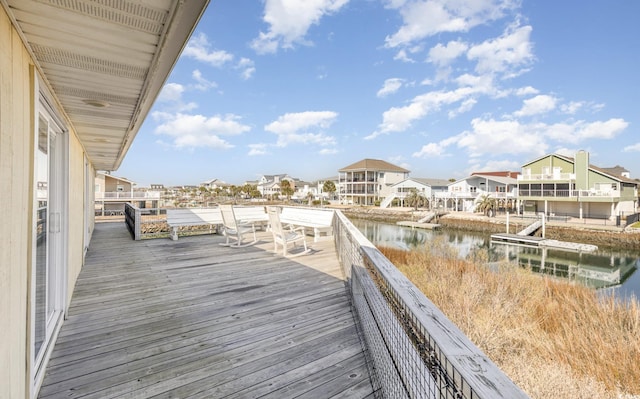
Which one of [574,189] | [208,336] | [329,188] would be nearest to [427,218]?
[574,189]

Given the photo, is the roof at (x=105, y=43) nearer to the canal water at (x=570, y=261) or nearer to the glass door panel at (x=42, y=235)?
the glass door panel at (x=42, y=235)

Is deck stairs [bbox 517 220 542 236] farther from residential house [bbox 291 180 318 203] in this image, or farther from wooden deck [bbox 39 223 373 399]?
residential house [bbox 291 180 318 203]

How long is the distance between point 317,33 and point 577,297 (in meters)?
20.4

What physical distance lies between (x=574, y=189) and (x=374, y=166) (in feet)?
88.1

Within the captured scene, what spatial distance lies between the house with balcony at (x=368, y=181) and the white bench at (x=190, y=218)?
38.8 metres

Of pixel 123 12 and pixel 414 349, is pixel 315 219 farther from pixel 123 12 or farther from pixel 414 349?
pixel 123 12

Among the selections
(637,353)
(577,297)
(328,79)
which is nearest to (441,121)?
(328,79)

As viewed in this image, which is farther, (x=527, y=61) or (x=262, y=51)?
(x=527, y=61)

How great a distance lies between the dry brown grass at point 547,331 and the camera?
367 centimetres

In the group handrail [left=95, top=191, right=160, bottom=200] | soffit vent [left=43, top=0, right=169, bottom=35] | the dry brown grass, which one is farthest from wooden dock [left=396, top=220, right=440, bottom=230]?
soffit vent [left=43, top=0, right=169, bottom=35]

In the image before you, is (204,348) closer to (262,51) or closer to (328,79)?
(262,51)

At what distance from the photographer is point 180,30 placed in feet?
5.49

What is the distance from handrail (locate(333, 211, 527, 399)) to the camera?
33.3 inches

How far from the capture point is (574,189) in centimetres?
2742
